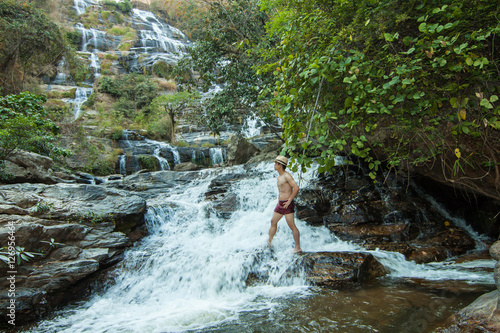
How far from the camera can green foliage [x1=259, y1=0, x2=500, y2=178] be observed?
106 inches

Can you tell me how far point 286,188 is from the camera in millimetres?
5145

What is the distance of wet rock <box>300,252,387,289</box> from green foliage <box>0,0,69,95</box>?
14846mm

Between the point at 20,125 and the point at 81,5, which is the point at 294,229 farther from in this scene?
the point at 81,5

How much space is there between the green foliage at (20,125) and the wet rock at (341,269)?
7.24 metres

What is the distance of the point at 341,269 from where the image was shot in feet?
14.1

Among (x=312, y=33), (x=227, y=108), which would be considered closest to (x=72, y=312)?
(x=312, y=33)

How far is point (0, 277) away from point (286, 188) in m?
4.79

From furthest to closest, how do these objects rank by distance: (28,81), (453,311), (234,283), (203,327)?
1. (28,81)
2. (234,283)
3. (203,327)
4. (453,311)

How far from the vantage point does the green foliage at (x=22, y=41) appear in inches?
456

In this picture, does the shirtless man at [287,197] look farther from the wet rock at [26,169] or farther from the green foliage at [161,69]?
the green foliage at [161,69]

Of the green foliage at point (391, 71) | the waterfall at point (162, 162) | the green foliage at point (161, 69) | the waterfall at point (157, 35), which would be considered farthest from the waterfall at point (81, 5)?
the green foliage at point (391, 71)

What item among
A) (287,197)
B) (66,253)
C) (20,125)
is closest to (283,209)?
(287,197)

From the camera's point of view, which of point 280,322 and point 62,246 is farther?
point 62,246

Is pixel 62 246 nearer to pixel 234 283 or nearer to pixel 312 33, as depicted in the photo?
pixel 234 283
